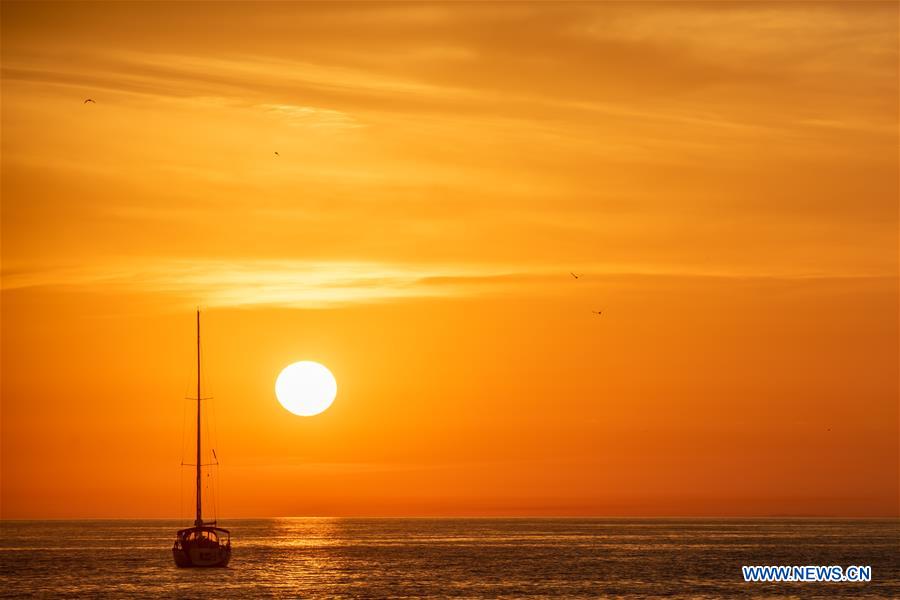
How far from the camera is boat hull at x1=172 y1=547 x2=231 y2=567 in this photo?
148875mm

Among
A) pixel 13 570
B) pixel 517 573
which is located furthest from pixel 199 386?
pixel 13 570

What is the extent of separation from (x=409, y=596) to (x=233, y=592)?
742 inches

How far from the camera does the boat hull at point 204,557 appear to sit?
488ft

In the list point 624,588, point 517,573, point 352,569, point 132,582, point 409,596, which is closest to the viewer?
point 409,596

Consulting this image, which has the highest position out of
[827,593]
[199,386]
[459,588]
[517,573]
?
[199,386]

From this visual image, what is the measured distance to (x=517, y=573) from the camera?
518 ft

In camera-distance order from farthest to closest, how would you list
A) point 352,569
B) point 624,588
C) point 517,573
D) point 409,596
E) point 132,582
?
point 352,569
point 517,573
point 132,582
point 624,588
point 409,596

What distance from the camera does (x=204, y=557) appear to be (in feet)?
490

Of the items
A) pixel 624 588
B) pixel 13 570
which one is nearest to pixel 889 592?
pixel 624 588

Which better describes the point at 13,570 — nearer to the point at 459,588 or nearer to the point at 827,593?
the point at 459,588

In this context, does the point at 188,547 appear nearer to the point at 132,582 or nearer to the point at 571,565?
the point at 132,582

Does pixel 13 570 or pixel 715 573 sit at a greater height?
pixel 13 570

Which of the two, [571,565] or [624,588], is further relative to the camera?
[571,565]

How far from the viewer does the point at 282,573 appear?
163 meters
